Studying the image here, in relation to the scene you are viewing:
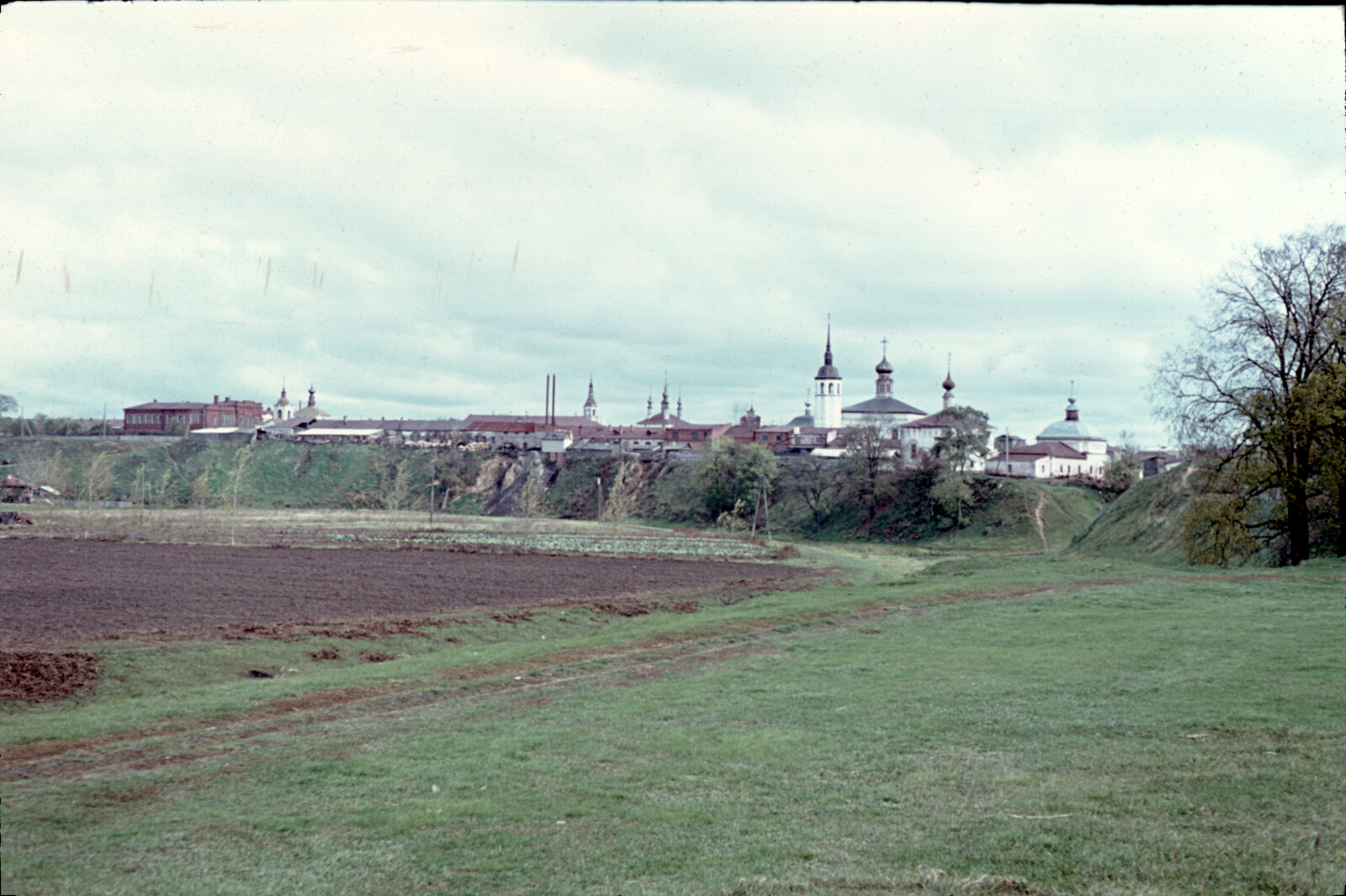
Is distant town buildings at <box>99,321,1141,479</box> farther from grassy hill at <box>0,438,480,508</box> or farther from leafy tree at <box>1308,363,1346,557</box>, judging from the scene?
leafy tree at <box>1308,363,1346,557</box>

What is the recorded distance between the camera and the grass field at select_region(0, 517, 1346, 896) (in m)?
8.77

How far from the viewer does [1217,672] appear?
1736 centimetres

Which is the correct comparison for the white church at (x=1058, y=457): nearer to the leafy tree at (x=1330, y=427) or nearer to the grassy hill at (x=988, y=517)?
the grassy hill at (x=988, y=517)

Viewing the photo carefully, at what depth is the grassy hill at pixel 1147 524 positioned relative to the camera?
49.2 m

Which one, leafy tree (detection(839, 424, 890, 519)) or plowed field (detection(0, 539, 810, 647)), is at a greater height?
leafy tree (detection(839, 424, 890, 519))

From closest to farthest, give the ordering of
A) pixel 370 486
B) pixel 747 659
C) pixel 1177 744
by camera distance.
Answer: pixel 1177 744 < pixel 747 659 < pixel 370 486

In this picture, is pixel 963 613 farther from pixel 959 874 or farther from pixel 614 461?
pixel 614 461

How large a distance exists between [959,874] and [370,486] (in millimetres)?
117421

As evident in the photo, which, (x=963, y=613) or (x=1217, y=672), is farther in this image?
(x=963, y=613)

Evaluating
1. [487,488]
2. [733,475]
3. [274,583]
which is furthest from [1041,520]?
[274,583]

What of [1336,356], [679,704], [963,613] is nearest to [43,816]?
[679,704]

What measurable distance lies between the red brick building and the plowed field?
114 m

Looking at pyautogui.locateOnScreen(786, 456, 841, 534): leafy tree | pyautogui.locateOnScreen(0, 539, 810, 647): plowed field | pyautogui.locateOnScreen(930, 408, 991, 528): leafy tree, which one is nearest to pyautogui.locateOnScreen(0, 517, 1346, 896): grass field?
pyautogui.locateOnScreen(0, 539, 810, 647): plowed field

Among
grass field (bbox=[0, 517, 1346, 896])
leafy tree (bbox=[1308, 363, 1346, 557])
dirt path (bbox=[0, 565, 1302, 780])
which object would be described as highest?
leafy tree (bbox=[1308, 363, 1346, 557])
